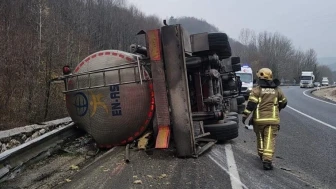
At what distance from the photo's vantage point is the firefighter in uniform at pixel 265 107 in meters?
4.98

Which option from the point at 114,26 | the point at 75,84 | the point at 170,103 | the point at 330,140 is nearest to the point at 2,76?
the point at 75,84

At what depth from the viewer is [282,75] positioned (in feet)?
353

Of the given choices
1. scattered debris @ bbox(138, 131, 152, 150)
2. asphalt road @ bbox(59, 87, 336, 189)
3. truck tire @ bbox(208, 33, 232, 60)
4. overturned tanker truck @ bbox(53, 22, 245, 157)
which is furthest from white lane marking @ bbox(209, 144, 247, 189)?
truck tire @ bbox(208, 33, 232, 60)

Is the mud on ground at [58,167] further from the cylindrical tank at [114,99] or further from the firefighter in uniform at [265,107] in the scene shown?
the firefighter in uniform at [265,107]

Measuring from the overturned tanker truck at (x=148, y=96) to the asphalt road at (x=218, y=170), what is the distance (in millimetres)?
287

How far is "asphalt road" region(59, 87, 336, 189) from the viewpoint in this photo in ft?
12.7

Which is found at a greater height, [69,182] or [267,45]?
[267,45]

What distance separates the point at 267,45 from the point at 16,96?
113 m

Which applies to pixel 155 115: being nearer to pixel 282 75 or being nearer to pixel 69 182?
pixel 69 182

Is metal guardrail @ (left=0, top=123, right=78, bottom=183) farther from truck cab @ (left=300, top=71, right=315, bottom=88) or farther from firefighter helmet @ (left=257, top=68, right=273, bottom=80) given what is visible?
truck cab @ (left=300, top=71, right=315, bottom=88)

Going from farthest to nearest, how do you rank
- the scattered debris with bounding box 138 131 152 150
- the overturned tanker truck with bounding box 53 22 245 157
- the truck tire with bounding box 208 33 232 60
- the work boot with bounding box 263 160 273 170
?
1. the truck tire with bounding box 208 33 232 60
2. the scattered debris with bounding box 138 131 152 150
3. the overturned tanker truck with bounding box 53 22 245 157
4. the work boot with bounding box 263 160 273 170

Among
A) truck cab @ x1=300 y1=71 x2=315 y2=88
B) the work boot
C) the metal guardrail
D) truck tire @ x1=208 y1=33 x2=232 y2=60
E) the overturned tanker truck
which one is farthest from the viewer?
truck cab @ x1=300 y1=71 x2=315 y2=88

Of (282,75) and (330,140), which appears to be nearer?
(330,140)

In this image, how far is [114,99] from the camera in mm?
5340
